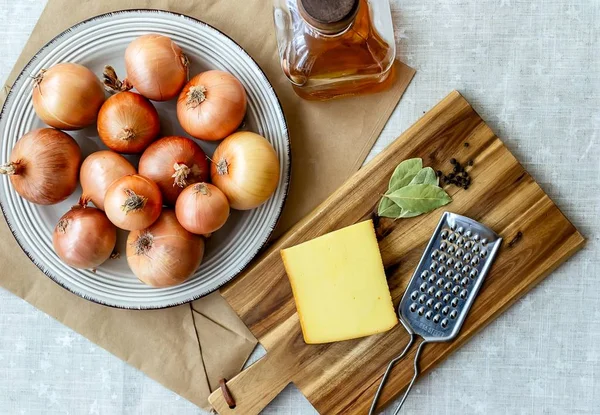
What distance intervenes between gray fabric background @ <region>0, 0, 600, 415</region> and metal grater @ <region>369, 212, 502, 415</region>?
0.08 meters

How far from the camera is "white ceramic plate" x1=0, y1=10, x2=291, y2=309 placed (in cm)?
90

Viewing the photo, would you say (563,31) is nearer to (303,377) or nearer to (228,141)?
(228,141)

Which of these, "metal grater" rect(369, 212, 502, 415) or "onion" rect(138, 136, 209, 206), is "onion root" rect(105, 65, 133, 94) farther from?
"metal grater" rect(369, 212, 502, 415)

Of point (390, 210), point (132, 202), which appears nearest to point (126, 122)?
point (132, 202)

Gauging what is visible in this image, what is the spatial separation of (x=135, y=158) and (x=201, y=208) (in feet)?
0.54

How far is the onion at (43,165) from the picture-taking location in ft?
2.73

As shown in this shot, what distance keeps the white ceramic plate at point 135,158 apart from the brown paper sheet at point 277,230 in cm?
5

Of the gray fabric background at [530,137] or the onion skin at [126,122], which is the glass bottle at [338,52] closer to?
the gray fabric background at [530,137]

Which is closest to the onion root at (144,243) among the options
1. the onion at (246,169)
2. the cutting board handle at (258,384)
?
the onion at (246,169)

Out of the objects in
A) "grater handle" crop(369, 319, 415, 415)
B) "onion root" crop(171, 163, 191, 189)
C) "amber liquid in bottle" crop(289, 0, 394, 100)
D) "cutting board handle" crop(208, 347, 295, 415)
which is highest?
"amber liquid in bottle" crop(289, 0, 394, 100)

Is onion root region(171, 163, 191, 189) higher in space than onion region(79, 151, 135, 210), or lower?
higher

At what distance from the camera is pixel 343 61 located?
870mm

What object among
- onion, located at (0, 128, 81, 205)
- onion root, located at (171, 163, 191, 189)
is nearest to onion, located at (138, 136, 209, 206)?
onion root, located at (171, 163, 191, 189)

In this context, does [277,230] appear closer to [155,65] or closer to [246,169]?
[246,169]
